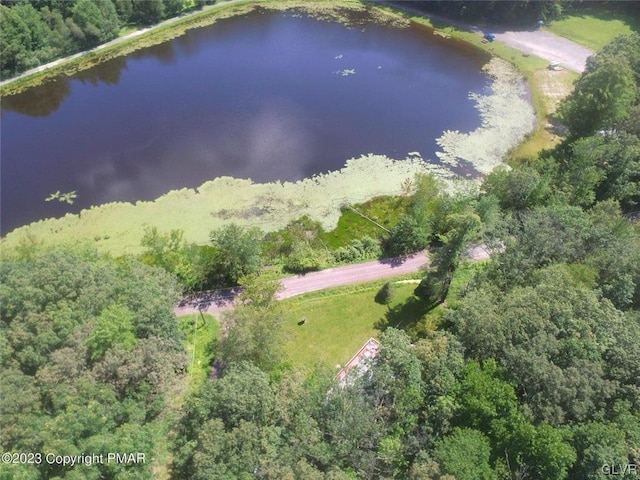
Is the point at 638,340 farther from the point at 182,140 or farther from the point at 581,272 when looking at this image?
the point at 182,140

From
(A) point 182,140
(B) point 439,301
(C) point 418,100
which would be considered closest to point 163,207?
(A) point 182,140

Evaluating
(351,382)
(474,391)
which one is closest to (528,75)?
(474,391)

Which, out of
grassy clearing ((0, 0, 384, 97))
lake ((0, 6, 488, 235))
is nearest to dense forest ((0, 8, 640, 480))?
lake ((0, 6, 488, 235))

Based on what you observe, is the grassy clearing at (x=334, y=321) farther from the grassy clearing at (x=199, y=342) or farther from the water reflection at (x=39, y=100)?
the water reflection at (x=39, y=100)

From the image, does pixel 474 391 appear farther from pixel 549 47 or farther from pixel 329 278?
pixel 549 47

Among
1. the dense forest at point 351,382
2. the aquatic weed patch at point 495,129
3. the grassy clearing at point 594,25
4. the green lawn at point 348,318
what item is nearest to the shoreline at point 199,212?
the aquatic weed patch at point 495,129
